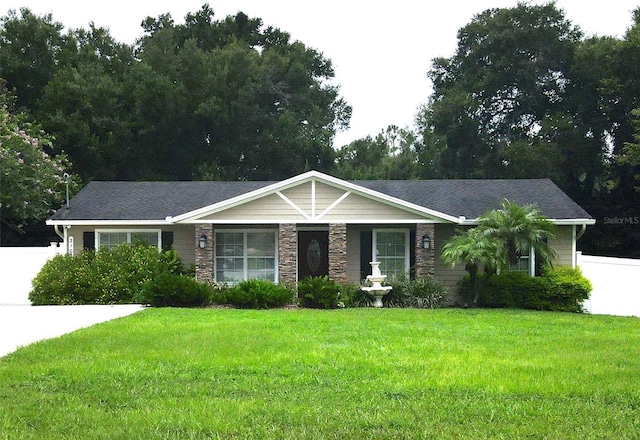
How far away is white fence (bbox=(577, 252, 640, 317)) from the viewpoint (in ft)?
61.3

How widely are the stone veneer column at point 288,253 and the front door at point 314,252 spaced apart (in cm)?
176

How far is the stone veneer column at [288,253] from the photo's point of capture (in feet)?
68.4

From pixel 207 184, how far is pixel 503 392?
746 inches

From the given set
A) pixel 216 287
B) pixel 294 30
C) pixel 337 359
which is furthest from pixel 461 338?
pixel 294 30

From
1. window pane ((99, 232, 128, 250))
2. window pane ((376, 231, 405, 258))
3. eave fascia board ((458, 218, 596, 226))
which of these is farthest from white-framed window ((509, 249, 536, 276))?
window pane ((99, 232, 128, 250))

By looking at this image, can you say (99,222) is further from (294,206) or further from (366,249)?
(366,249)

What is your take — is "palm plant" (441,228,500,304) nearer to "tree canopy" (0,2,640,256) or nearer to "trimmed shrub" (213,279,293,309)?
"trimmed shrub" (213,279,293,309)

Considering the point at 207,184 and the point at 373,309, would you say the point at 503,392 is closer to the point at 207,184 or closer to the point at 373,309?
the point at 373,309

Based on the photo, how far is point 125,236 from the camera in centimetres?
A: 2255

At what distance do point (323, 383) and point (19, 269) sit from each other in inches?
651

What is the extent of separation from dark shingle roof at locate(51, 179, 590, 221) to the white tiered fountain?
3112 millimetres

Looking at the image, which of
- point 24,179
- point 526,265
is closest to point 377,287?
point 526,265

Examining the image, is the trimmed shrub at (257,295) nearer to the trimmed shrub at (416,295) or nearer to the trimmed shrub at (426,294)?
the trimmed shrub at (416,295)

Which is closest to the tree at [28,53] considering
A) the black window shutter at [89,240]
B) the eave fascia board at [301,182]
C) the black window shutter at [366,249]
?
the black window shutter at [89,240]
